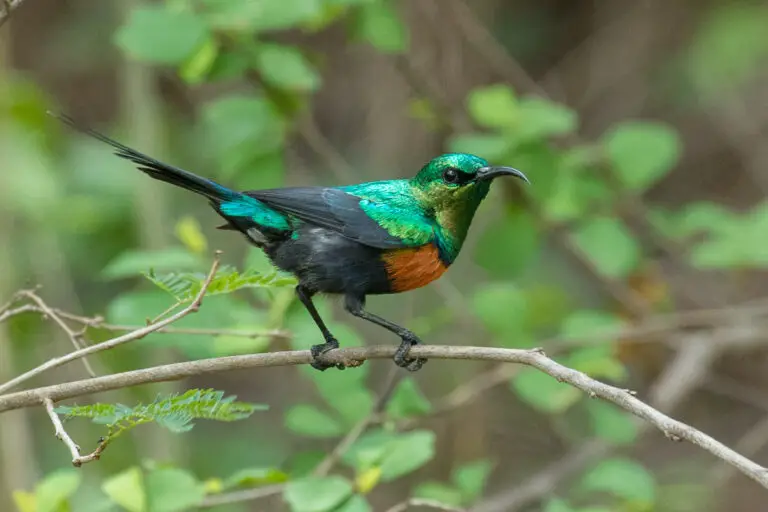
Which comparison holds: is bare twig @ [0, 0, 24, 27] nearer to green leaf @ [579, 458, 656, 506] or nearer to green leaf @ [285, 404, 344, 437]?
green leaf @ [285, 404, 344, 437]

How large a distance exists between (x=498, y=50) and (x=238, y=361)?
3.36 metres

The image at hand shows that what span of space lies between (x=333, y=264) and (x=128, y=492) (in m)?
0.95

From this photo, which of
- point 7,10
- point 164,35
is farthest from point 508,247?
point 7,10

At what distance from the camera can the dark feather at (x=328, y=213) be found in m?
3.30

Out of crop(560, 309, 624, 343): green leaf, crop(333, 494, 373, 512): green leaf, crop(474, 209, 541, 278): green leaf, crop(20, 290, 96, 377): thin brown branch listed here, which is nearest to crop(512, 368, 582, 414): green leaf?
crop(560, 309, 624, 343): green leaf

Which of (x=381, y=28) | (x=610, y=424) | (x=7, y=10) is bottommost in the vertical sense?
(x=610, y=424)

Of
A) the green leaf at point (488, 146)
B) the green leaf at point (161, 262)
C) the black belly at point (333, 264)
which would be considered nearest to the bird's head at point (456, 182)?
the black belly at point (333, 264)

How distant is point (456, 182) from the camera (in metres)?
3.47

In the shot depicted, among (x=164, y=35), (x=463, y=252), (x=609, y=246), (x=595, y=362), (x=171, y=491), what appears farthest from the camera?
(x=463, y=252)

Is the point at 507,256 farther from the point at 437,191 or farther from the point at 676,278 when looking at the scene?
the point at 676,278

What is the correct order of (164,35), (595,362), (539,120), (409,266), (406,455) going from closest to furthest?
(406,455)
(409,266)
(164,35)
(595,362)
(539,120)

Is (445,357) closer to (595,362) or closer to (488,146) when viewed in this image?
(595,362)

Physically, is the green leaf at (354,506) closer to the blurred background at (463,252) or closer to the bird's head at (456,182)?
the blurred background at (463,252)

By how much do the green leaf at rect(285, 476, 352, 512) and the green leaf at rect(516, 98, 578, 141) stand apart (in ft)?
6.06
